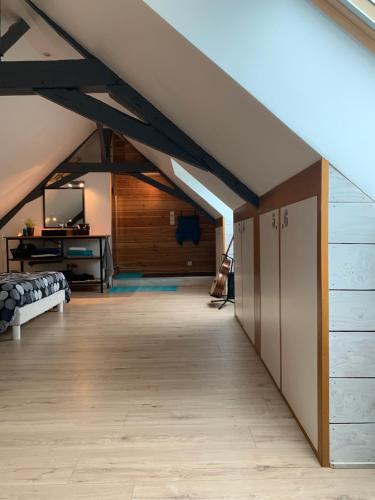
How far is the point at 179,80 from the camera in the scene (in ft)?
7.46

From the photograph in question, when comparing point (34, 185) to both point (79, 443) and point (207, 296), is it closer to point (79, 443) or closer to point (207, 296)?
point (207, 296)

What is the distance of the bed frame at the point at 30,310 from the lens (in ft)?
13.0

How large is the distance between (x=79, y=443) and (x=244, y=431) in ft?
2.81

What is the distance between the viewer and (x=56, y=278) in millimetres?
5297

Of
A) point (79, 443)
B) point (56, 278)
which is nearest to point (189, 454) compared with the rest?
point (79, 443)

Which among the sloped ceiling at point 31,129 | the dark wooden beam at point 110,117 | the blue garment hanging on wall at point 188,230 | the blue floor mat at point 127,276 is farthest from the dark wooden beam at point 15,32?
the blue garment hanging on wall at point 188,230

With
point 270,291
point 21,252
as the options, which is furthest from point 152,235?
point 270,291

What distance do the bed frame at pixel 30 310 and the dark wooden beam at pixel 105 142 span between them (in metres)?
3.33

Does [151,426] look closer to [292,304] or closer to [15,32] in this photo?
[292,304]

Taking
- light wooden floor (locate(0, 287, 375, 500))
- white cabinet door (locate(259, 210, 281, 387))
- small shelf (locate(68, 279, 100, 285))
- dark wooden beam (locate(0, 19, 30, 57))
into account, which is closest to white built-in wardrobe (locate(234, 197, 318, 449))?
white cabinet door (locate(259, 210, 281, 387))

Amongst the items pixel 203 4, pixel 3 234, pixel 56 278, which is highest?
pixel 203 4

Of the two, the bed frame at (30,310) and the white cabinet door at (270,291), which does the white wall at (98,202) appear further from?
the white cabinet door at (270,291)

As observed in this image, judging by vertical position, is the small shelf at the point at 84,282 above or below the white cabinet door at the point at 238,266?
below

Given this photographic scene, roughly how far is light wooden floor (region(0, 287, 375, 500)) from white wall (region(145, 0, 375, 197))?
55.9 inches
